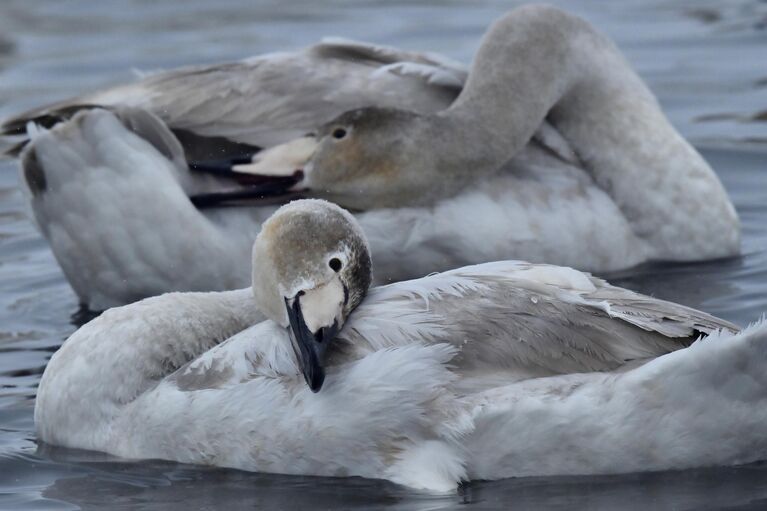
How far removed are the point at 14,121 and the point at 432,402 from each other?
3554 mm

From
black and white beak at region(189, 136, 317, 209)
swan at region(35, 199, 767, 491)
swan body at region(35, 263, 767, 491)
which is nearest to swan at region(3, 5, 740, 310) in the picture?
black and white beak at region(189, 136, 317, 209)

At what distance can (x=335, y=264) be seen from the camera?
618 centimetres

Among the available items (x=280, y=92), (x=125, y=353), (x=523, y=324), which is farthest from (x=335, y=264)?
(x=280, y=92)

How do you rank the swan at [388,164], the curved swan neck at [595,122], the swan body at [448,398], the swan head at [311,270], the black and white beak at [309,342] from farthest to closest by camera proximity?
1. the curved swan neck at [595,122]
2. the swan at [388,164]
3. the swan head at [311,270]
4. the black and white beak at [309,342]
5. the swan body at [448,398]

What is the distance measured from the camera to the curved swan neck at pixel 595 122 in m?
8.58

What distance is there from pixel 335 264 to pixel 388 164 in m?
2.26

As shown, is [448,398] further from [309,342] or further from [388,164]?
[388,164]

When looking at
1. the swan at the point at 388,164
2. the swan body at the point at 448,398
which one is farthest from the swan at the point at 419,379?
the swan at the point at 388,164

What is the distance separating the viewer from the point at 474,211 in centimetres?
848

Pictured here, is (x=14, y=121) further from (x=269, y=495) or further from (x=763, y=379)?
(x=763, y=379)

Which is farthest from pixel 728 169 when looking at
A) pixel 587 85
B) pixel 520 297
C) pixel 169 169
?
pixel 520 297

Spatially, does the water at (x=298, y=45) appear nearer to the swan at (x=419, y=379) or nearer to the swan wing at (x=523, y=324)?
the swan at (x=419, y=379)

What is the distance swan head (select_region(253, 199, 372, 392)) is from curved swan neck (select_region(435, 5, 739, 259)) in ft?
7.65

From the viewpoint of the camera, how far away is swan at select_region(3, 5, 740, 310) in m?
8.33
